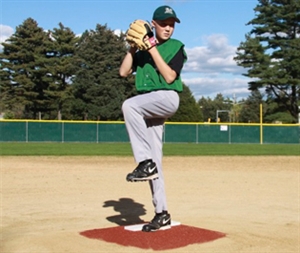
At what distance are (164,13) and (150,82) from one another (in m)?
0.64

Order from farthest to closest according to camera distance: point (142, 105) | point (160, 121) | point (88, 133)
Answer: point (88, 133) → point (160, 121) → point (142, 105)

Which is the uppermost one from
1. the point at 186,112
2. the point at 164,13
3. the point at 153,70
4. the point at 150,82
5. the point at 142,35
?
the point at 186,112

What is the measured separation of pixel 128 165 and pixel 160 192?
10.6m

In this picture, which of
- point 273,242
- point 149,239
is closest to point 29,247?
point 149,239

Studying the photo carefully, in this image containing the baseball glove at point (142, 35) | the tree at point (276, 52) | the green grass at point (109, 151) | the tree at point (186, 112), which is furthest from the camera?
the tree at point (186, 112)

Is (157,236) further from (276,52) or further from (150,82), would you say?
(276,52)

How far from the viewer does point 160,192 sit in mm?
5125

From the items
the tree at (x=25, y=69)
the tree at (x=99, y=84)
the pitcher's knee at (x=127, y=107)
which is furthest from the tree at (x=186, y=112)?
the pitcher's knee at (x=127, y=107)

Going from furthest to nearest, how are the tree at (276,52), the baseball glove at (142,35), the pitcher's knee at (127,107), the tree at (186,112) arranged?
the tree at (186,112)
the tree at (276,52)
the pitcher's knee at (127,107)
the baseball glove at (142,35)

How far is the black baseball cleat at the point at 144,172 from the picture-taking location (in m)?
4.50

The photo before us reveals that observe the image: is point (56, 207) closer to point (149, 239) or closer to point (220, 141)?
point (149, 239)

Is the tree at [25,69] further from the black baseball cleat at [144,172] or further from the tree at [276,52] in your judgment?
the black baseball cleat at [144,172]

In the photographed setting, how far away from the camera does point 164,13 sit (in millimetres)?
4703

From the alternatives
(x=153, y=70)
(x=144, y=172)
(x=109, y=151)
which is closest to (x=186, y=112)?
(x=109, y=151)
